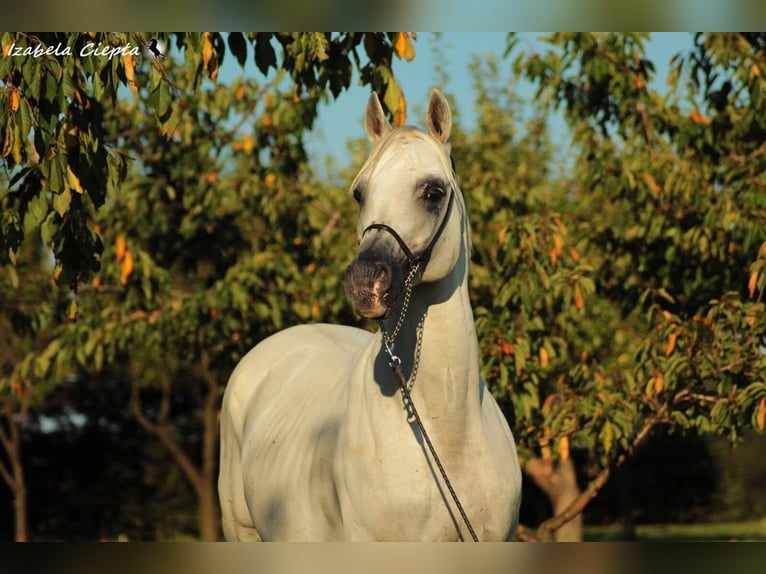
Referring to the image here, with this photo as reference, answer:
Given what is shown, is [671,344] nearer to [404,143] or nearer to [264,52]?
[264,52]

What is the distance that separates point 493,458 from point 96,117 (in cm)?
289

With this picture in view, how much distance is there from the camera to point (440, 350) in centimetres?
385

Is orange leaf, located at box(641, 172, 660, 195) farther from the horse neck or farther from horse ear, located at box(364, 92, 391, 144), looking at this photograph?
the horse neck

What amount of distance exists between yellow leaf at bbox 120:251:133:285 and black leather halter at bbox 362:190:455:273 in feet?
16.1

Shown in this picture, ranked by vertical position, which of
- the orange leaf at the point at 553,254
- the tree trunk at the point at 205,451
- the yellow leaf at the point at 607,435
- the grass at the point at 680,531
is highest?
the orange leaf at the point at 553,254

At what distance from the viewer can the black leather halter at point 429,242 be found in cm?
365

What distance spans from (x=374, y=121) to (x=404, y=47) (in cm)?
167

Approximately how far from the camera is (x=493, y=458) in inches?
155

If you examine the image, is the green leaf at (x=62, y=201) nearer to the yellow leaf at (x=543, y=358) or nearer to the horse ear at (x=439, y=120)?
the horse ear at (x=439, y=120)

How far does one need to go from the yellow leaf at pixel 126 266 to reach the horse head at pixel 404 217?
187 inches

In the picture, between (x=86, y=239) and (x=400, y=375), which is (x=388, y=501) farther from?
(x=86, y=239)

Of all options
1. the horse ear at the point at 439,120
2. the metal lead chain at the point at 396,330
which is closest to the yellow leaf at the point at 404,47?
the horse ear at the point at 439,120

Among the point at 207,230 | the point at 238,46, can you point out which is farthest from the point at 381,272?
the point at 207,230
